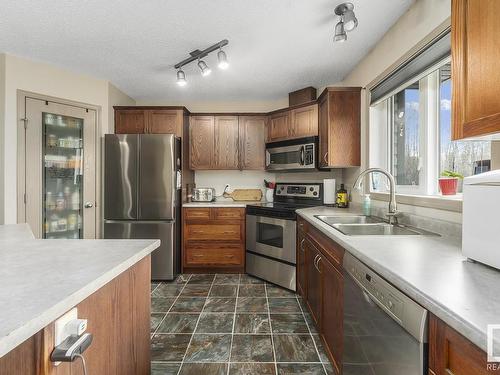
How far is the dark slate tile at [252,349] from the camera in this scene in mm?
1806

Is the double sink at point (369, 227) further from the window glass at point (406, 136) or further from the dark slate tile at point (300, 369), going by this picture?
the dark slate tile at point (300, 369)

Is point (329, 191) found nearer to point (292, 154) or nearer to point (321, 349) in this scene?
point (292, 154)

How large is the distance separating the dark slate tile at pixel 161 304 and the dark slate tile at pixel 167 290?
0.10 meters

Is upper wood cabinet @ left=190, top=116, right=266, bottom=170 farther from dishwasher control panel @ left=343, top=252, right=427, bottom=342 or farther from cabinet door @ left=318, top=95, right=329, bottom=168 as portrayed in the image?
dishwasher control panel @ left=343, top=252, right=427, bottom=342

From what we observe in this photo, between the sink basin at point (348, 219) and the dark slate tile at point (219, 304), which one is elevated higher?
the sink basin at point (348, 219)

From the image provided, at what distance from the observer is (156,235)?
3195 mm

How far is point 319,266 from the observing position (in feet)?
6.28

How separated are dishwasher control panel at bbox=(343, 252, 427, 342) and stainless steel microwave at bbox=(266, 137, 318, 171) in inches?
80.0

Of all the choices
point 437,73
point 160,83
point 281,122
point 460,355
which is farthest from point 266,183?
point 460,355

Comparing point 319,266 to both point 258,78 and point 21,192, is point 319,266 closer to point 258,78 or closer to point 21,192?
point 258,78

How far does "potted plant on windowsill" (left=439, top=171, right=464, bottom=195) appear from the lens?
158cm

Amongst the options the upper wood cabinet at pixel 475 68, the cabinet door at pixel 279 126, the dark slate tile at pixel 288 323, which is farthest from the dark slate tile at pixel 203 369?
the cabinet door at pixel 279 126

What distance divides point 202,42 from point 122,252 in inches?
78.7

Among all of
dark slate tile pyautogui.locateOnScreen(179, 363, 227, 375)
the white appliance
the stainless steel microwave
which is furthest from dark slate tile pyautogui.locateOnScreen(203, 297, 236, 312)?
the white appliance
